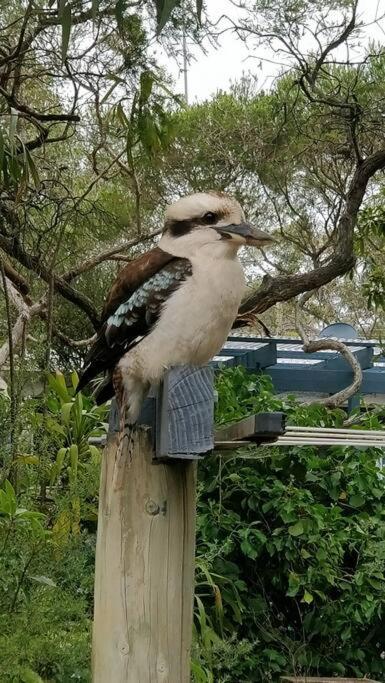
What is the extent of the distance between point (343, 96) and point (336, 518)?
8.50 ft

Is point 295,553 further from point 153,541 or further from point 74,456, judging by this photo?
point 153,541

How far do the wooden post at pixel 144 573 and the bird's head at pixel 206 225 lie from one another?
0.29 meters

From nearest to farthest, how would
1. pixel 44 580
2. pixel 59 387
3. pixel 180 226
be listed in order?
pixel 180 226, pixel 44 580, pixel 59 387

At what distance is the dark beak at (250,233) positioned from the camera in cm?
129

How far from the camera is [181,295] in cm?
131

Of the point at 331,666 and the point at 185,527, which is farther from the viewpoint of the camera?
the point at 331,666

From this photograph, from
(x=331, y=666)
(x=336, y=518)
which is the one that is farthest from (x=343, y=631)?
(x=336, y=518)

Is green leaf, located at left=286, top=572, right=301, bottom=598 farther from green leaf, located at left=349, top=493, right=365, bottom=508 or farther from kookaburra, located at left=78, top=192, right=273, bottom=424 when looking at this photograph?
kookaburra, located at left=78, top=192, right=273, bottom=424

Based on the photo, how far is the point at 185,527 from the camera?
4.46 feet

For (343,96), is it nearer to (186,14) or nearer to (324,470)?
(186,14)

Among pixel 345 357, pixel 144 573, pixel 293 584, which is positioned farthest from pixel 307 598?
pixel 345 357

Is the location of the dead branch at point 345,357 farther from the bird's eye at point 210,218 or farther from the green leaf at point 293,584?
the bird's eye at point 210,218

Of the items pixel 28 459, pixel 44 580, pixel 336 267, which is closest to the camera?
pixel 44 580

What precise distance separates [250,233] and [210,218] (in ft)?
0.26
